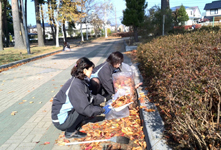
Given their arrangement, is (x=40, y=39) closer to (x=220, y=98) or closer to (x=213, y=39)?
(x=213, y=39)

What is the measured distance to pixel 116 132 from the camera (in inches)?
140

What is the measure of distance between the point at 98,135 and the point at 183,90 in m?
1.67

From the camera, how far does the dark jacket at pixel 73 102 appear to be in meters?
2.93

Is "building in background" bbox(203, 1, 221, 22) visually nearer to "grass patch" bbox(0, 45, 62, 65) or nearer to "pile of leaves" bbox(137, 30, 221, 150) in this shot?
"grass patch" bbox(0, 45, 62, 65)

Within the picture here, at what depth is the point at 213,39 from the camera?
5301 millimetres

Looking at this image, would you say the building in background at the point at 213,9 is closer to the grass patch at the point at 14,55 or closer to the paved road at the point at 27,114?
the grass patch at the point at 14,55

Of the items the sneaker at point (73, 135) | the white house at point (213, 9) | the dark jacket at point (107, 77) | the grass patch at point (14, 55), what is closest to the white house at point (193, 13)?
the white house at point (213, 9)

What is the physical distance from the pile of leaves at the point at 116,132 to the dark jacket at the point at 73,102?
1.72ft

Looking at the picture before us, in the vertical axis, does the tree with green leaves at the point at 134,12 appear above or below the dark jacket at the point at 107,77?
above

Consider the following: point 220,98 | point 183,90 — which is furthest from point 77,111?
point 220,98

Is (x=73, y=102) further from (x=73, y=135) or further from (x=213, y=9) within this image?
(x=213, y=9)

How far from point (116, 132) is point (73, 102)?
3.59ft

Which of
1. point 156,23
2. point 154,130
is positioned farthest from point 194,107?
point 156,23

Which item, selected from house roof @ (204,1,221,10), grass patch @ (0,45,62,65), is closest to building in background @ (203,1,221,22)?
house roof @ (204,1,221,10)
